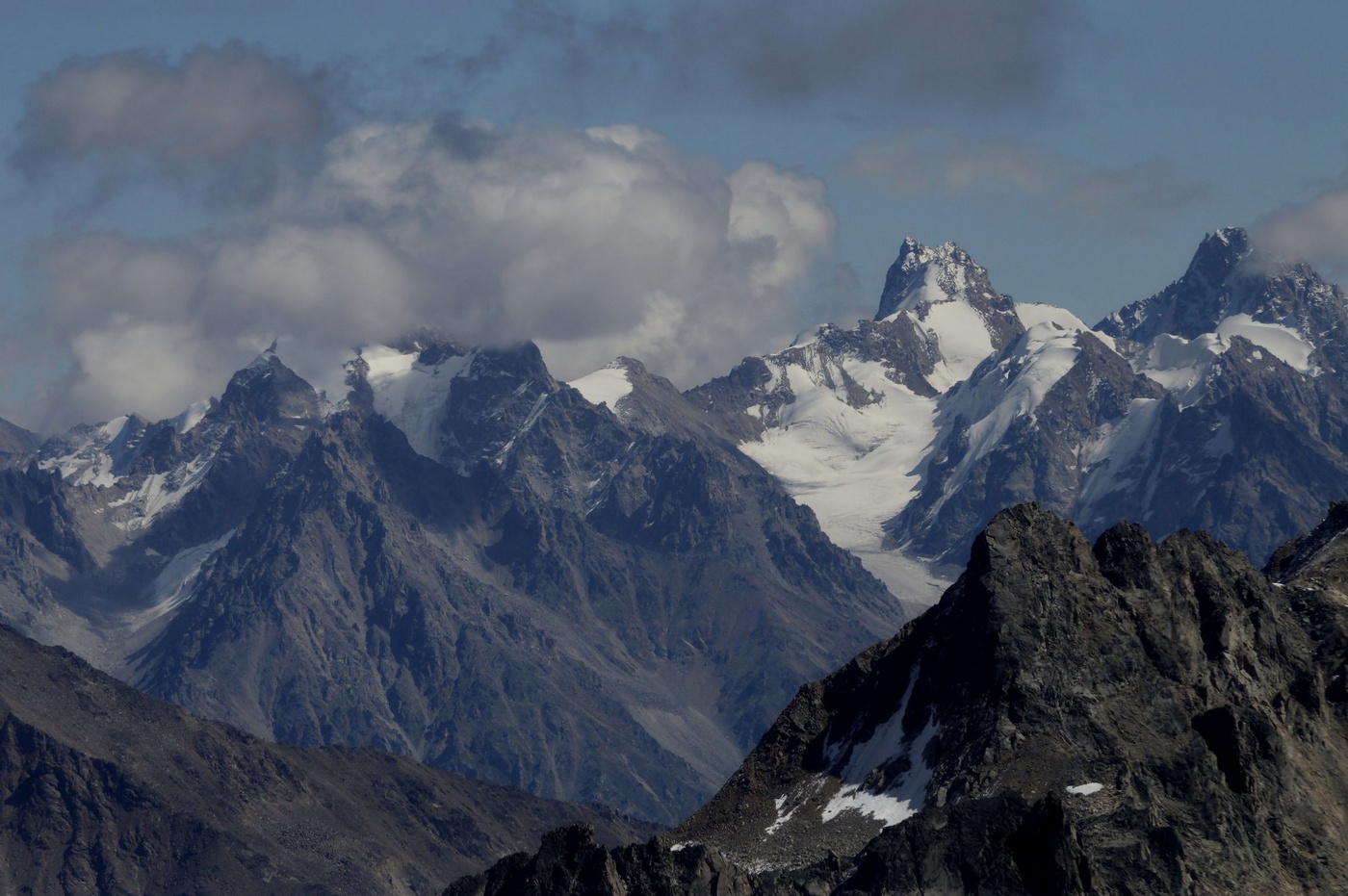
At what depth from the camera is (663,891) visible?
178 m

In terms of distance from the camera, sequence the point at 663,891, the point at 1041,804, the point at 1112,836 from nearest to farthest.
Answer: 1. the point at 1041,804
2. the point at 1112,836
3. the point at 663,891

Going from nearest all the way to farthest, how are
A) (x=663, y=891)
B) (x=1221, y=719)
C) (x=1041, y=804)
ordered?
1. (x=1041, y=804)
2. (x=663, y=891)
3. (x=1221, y=719)

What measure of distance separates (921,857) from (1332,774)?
50.1 m

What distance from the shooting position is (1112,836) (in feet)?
547

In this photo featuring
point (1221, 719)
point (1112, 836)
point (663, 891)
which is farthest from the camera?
point (1221, 719)

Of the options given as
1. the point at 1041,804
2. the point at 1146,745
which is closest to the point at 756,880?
the point at 1146,745

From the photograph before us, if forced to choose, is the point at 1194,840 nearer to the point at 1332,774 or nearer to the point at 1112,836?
the point at 1112,836

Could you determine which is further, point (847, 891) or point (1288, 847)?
point (1288, 847)

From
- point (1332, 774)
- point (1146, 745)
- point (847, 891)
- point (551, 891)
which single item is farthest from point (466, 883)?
point (1332, 774)

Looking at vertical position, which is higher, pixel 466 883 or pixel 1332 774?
pixel 466 883

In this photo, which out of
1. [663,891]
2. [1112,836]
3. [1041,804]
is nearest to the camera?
[1041,804]

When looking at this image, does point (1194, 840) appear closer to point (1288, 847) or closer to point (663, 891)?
point (1288, 847)

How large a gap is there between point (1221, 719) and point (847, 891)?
4049cm

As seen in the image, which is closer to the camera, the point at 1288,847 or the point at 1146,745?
the point at 1288,847
